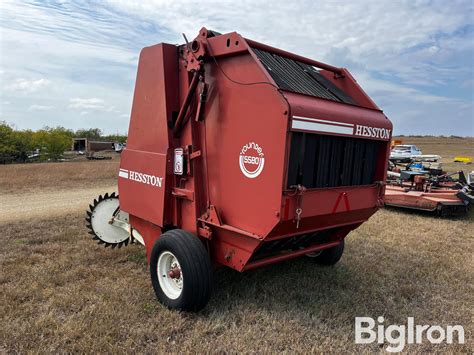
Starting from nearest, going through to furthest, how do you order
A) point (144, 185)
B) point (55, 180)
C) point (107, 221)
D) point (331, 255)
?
point (144, 185), point (331, 255), point (107, 221), point (55, 180)

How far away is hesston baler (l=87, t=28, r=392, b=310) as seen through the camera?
318 cm

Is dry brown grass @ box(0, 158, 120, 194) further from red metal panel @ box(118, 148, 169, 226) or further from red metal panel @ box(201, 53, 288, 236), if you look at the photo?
red metal panel @ box(201, 53, 288, 236)

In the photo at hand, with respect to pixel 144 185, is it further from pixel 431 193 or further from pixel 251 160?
pixel 431 193

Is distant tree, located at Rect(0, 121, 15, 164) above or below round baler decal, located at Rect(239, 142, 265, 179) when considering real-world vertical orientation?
below

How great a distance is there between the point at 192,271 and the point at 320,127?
1688 mm

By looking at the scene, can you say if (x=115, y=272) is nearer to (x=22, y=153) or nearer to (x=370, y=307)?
(x=370, y=307)

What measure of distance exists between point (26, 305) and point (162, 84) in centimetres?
256

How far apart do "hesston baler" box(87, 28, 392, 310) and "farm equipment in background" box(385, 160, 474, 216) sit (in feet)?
16.4

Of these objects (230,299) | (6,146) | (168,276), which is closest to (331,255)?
(230,299)

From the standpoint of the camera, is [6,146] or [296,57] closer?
[296,57]

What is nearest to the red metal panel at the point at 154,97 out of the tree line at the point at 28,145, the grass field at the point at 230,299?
the grass field at the point at 230,299

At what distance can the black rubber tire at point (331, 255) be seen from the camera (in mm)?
4812

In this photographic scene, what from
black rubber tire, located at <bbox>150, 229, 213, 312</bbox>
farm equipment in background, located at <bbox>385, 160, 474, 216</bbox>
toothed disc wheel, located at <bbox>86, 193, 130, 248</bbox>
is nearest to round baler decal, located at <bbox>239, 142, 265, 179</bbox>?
black rubber tire, located at <bbox>150, 229, 213, 312</bbox>

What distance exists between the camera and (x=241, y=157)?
338cm
